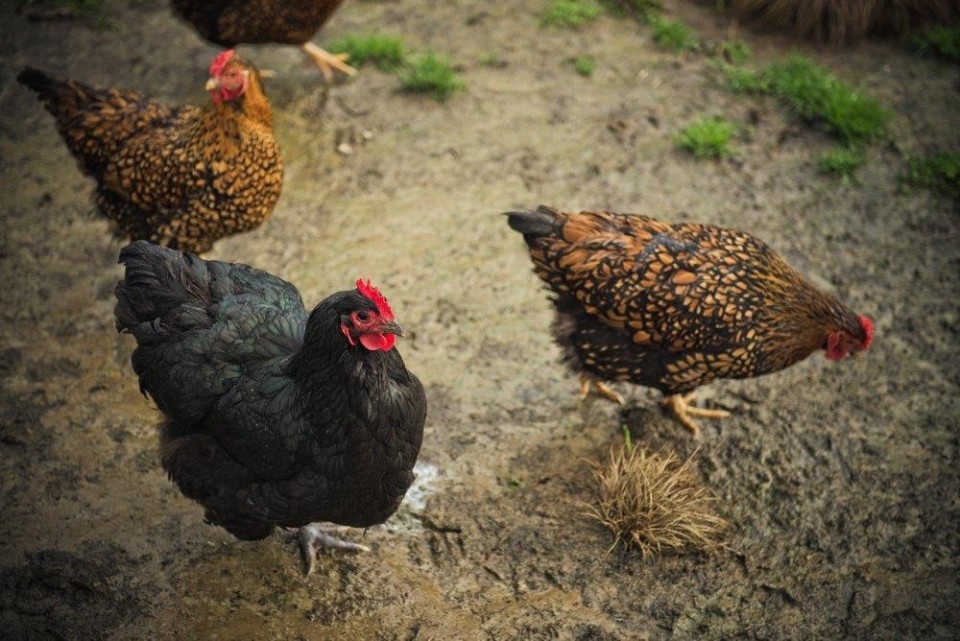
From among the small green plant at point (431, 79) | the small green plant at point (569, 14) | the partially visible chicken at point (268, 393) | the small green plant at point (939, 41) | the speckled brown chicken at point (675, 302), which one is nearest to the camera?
the partially visible chicken at point (268, 393)

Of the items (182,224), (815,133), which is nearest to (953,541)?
(815,133)

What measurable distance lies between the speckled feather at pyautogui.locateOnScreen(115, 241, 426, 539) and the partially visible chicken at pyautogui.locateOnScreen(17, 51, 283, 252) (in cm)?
88

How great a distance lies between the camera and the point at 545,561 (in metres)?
3.74

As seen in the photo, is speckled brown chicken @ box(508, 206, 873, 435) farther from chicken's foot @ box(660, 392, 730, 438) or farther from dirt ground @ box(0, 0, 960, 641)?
dirt ground @ box(0, 0, 960, 641)

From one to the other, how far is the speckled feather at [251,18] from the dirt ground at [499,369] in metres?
0.58

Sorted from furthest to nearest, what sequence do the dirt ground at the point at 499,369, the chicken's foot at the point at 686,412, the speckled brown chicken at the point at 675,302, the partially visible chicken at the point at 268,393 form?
the chicken's foot at the point at 686,412, the speckled brown chicken at the point at 675,302, the dirt ground at the point at 499,369, the partially visible chicken at the point at 268,393

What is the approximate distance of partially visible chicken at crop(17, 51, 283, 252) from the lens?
13.9ft

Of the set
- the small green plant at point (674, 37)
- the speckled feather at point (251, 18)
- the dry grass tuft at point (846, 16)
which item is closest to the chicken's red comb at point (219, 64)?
the speckled feather at point (251, 18)

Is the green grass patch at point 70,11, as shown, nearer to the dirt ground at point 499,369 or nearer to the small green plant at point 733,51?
the dirt ground at point 499,369

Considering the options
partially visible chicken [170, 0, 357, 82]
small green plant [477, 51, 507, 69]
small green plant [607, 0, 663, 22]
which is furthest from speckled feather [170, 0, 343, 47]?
small green plant [607, 0, 663, 22]

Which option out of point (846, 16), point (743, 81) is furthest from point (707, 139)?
point (846, 16)

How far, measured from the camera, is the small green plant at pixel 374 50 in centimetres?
665

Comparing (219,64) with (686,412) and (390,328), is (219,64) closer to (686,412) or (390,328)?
(390,328)

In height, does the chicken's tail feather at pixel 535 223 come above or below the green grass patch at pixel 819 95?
below
